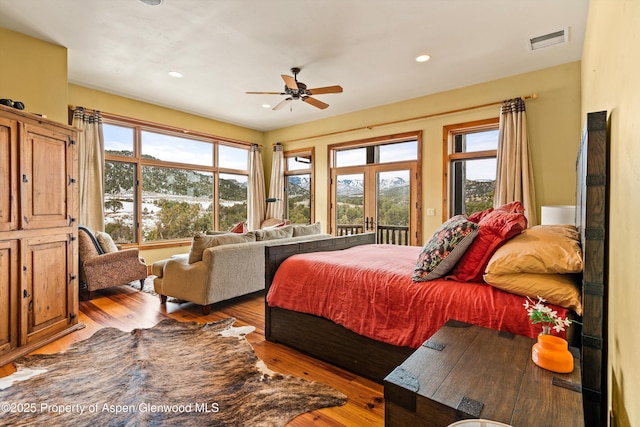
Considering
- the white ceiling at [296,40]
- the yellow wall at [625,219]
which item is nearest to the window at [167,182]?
the white ceiling at [296,40]

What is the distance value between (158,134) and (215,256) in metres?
3.52

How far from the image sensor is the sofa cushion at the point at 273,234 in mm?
3938

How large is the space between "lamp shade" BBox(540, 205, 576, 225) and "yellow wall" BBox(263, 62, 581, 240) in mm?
1079

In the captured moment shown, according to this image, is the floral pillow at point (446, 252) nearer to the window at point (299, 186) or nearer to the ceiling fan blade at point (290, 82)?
the ceiling fan blade at point (290, 82)

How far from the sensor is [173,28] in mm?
3104

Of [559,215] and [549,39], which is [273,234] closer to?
[559,215]

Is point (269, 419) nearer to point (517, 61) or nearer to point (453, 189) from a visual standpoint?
point (453, 189)

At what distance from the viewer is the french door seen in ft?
17.3

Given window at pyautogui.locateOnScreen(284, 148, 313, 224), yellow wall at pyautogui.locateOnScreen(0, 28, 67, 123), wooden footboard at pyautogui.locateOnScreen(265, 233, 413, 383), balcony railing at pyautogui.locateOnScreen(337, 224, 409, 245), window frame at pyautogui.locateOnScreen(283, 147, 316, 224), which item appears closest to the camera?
wooden footboard at pyautogui.locateOnScreen(265, 233, 413, 383)

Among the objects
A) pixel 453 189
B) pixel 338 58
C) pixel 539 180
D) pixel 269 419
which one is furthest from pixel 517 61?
pixel 269 419

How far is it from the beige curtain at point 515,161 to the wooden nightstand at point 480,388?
3.25 m

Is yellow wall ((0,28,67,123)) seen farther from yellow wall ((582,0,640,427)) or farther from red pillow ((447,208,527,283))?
yellow wall ((582,0,640,427))

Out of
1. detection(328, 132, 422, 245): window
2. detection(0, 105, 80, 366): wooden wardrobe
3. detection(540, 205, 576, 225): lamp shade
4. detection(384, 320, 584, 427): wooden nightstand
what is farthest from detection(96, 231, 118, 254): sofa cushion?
detection(540, 205, 576, 225): lamp shade

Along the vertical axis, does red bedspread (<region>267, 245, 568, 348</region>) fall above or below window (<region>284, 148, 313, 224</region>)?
below
